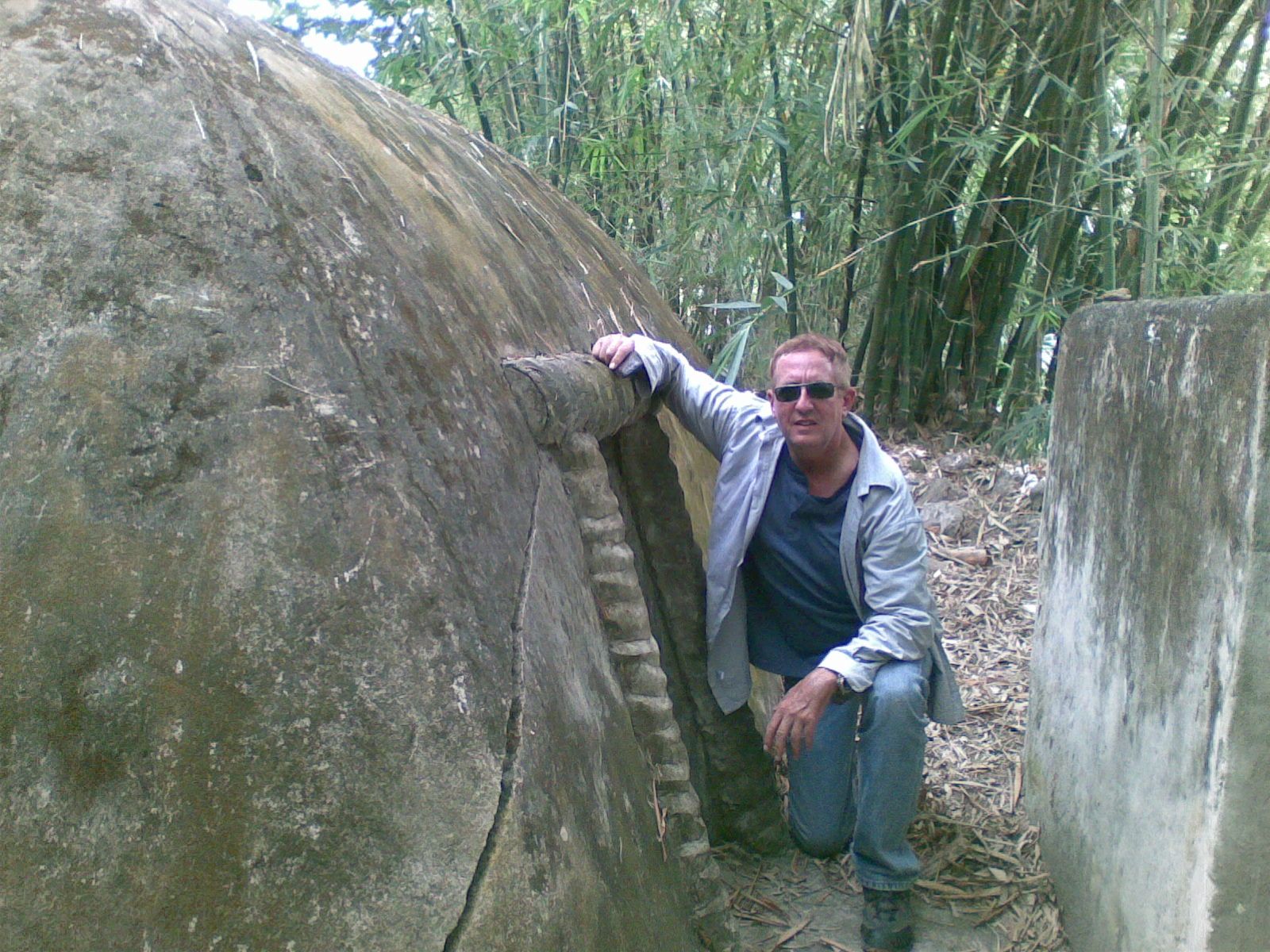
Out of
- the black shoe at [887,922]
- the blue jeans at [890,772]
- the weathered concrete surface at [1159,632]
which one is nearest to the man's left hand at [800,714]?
the blue jeans at [890,772]

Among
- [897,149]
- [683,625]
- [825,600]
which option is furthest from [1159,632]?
[897,149]

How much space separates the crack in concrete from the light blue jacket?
88 cm

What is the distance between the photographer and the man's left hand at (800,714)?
236 centimetres

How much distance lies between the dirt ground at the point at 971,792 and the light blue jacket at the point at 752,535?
16.8 inches

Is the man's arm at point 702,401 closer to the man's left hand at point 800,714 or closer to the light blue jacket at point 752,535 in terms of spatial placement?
the light blue jacket at point 752,535

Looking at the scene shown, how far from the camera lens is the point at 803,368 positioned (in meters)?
2.56

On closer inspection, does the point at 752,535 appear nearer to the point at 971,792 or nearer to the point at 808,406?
the point at 808,406

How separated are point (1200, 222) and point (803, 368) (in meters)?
2.45

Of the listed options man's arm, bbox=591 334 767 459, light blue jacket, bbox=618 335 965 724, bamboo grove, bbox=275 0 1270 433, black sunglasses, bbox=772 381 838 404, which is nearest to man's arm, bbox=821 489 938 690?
light blue jacket, bbox=618 335 965 724

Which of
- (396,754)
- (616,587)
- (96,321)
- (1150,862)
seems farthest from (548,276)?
(1150,862)

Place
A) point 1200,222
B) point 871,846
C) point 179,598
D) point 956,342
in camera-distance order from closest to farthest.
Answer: point 179,598
point 871,846
point 1200,222
point 956,342

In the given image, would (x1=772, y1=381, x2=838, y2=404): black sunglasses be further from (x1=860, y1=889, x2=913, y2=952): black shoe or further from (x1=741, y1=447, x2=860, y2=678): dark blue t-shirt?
(x1=860, y1=889, x2=913, y2=952): black shoe

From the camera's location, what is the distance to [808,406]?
2.55 m

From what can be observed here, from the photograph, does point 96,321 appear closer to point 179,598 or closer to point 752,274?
point 179,598
